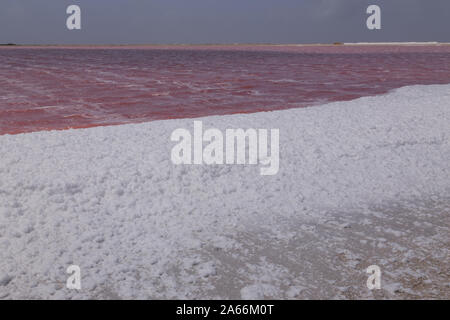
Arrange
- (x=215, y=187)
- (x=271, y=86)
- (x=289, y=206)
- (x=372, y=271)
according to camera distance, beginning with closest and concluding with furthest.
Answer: (x=372, y=271), (x=289, y=206), (x=215, y=187), (x=271, y=86)

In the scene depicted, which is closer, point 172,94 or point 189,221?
point 189,221

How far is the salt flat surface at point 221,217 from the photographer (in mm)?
2600

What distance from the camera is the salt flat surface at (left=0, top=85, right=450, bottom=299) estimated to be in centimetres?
260

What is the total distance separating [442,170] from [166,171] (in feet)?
9.16

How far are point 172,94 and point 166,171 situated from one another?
5.76 meters

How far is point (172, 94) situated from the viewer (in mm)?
9594

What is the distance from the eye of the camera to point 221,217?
11.3 feet

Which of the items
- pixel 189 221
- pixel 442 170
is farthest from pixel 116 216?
pixel 442 170

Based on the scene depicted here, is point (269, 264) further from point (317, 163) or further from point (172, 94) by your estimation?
point (172, 94)
